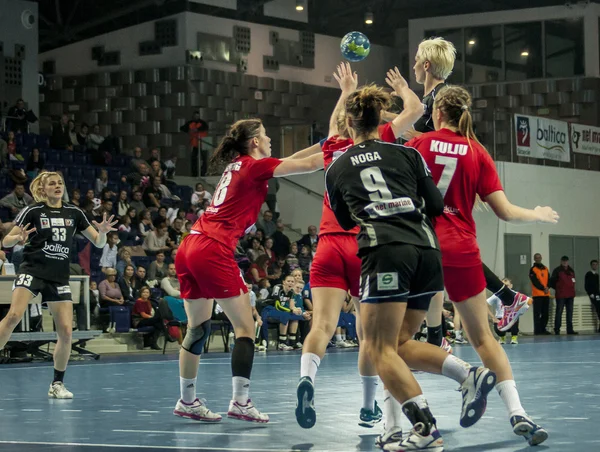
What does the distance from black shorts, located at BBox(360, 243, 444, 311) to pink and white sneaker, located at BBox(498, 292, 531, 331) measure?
97.0 inches

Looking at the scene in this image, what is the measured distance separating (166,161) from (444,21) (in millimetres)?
13002

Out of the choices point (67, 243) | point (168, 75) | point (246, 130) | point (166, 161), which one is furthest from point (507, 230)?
point (246, 130)

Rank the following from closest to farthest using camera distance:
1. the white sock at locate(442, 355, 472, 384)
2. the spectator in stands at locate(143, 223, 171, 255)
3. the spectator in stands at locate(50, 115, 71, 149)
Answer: the white sock at locate(442, 355, 472, 384)
the spectator in stands at locate(143, 223, 171, 255)
the spectator in stands at locate(50, 115, 71, 149)

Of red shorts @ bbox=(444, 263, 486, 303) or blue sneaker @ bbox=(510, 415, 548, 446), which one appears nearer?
blue sneaker @ bbox=(510, 415, 548, 446)

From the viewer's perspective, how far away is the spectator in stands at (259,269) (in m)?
21.2

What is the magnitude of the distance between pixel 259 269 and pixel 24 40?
1118 centimetres

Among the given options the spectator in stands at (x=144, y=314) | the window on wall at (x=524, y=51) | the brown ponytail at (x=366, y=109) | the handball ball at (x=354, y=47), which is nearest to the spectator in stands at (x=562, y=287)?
the window on wall at (x=524, y=51)

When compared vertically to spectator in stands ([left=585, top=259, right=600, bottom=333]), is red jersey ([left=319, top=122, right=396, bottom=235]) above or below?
above

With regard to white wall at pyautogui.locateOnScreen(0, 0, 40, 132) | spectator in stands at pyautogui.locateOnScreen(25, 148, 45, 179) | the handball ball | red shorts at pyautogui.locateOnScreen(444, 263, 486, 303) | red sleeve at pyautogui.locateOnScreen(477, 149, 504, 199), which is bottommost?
red shorts at pyautogui.locateOnScreen(444, 263, 486, 303)

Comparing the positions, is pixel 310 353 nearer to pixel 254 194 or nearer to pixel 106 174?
pixel 254 194

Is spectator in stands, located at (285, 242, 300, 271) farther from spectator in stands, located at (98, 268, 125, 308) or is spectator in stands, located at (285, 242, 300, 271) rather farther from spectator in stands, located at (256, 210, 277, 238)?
spectator in stands, located at (98, 268, 125, 308)

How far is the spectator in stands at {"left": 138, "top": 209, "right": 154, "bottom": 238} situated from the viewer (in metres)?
21.5

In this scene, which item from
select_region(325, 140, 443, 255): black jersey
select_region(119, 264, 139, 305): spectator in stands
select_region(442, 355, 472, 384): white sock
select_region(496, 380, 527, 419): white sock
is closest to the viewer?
select_region(325, 140, 443, 255): black jersey

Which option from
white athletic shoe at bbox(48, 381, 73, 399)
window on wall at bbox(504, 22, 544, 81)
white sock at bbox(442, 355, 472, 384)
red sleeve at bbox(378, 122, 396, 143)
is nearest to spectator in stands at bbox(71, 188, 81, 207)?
white athletic shoe at bbox(48, 381, 73, 399)
